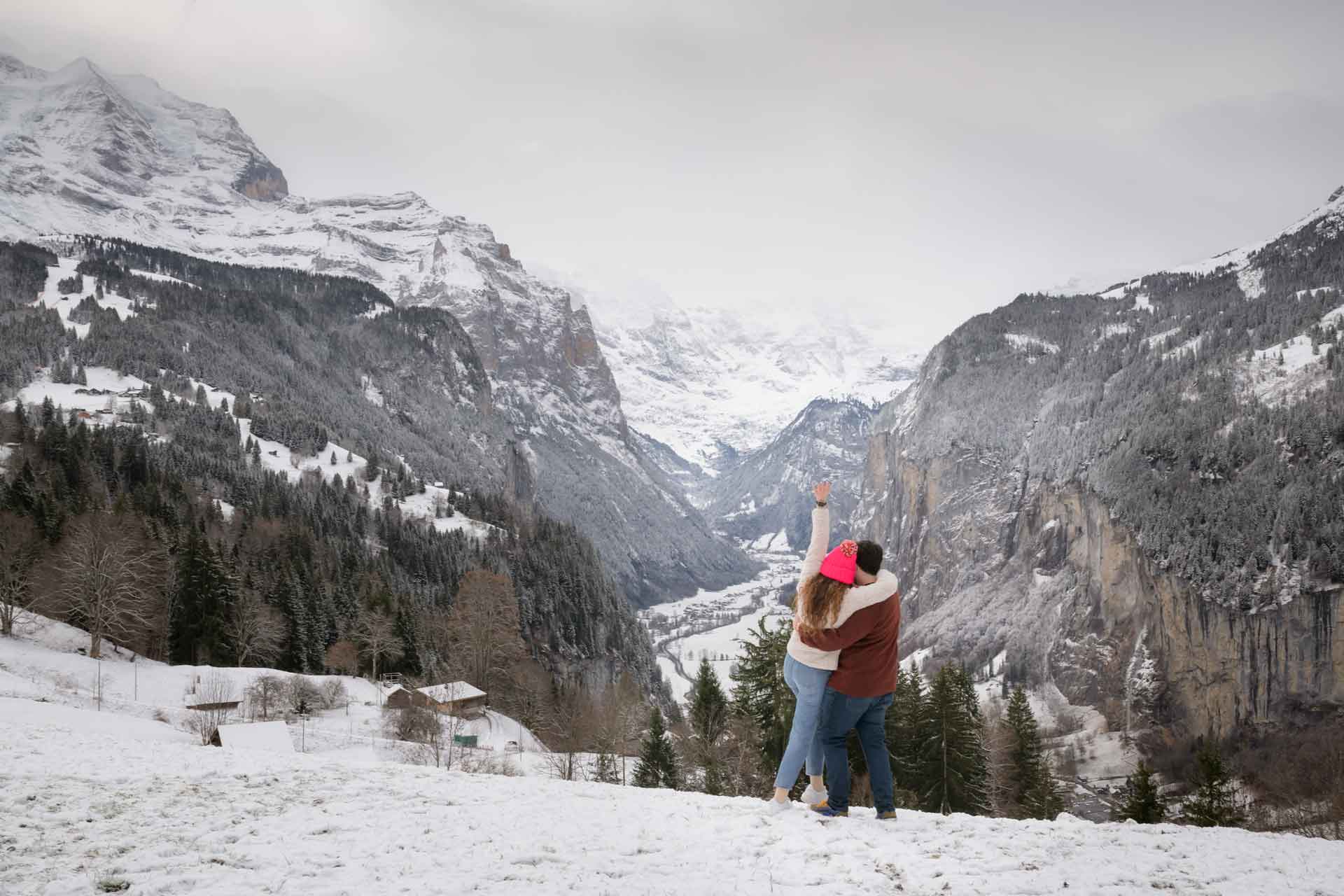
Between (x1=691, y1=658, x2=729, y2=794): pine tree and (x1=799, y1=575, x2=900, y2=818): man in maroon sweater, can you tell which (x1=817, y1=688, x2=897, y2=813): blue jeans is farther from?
(x1=691, y1=658, x2=729, y2=794): pine tree

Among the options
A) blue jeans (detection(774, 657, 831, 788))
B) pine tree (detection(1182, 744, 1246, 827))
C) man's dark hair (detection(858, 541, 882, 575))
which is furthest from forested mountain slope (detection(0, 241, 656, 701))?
man's dark hair (detection(858, 541, 882, 575))

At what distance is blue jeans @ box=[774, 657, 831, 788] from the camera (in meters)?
8.43

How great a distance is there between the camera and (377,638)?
177 ft

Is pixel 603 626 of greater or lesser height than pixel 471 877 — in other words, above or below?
below

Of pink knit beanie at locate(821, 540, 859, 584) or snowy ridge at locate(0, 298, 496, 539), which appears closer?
pink knit beanie at locate(821, 540, 859, 584)

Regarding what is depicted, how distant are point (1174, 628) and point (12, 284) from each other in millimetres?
230730

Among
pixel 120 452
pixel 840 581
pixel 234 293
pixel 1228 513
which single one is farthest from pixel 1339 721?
pixel 234 293

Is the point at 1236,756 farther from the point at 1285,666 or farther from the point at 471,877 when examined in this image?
the point at 471,877

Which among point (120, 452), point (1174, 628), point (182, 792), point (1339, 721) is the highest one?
point (120, 452)

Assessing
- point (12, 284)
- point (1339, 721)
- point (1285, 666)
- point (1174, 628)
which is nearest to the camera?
point (1339, 721)

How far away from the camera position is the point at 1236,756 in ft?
310

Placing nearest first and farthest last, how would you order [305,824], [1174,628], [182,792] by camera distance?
[305,824]
[182,792]
[1174,628]

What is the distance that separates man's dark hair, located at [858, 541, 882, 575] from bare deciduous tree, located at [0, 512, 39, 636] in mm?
46505

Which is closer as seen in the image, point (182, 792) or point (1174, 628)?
point (182, 792)
